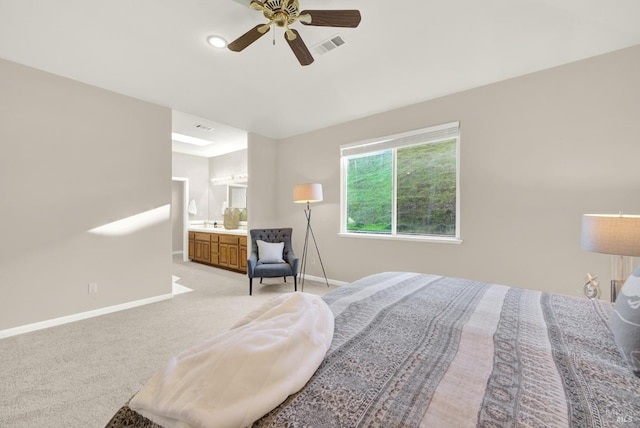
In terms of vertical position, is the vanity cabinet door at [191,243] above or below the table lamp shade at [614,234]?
below

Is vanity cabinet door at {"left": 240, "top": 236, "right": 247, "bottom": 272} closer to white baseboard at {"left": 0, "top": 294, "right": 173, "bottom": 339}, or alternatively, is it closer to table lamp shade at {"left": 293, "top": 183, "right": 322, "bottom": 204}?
white baseboard at {"left": 0, "top": 294, "right": 173, "bottom": 339}

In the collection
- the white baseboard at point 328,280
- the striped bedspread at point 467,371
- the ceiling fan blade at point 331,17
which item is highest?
the ceiling fan blade at point 331,17

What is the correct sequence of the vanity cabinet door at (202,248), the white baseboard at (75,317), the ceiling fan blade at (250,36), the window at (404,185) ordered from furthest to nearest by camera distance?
the vanity cabinet door at (202,248)
the window at (404,185)
the white baseboard at (75,317)
the ceiling fan blade at (250,36)

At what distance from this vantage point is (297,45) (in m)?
2.04

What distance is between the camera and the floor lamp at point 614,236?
175 cm

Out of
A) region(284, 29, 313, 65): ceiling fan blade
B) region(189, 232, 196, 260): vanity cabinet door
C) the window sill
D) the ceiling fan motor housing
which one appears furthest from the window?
region(189, 232, 196, 260): vanity cabinet door

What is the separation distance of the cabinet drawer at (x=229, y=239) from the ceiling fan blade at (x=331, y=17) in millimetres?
4155

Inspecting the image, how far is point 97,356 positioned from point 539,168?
4525 millimetres

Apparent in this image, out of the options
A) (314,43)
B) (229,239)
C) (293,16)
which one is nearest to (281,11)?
(293,16)

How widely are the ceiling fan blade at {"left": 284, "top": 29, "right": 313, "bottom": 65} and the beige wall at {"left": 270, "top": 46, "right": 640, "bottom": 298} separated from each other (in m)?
1.94

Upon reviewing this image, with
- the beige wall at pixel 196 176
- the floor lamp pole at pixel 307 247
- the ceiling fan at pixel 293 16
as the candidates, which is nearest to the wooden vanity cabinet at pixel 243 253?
the floor lamp pole at pixel 307 247

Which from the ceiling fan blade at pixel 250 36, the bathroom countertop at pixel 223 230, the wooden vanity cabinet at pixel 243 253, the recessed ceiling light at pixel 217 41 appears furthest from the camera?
the bathroom countertop at pixel 223 230

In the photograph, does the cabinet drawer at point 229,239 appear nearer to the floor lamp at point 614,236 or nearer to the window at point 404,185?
the window at point 404,185

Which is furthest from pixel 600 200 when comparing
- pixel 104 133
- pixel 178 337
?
pixel 104 133
